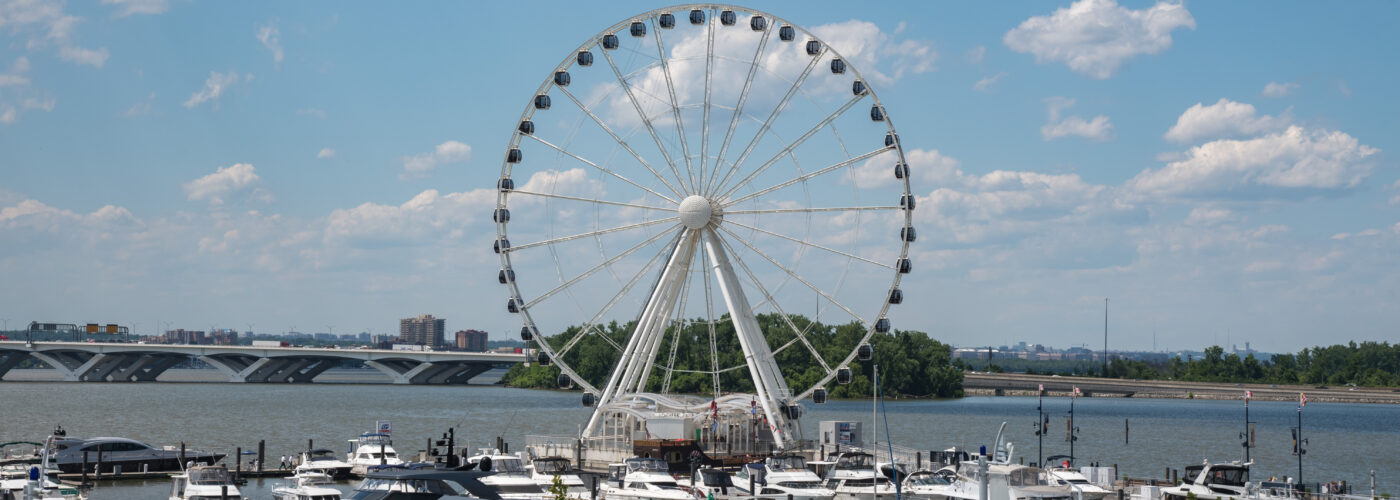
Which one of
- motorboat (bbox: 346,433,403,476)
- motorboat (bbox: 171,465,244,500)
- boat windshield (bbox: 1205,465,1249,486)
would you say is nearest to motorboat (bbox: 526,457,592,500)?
Result: motorboat (bbox: 346,433,403,476)

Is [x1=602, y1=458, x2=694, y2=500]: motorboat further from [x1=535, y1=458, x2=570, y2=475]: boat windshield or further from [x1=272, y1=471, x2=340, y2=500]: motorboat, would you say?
[x1=272, y1=471, x2=340, y2=500]: motorboat

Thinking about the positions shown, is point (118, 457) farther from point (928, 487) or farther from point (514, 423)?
point (514, 423)

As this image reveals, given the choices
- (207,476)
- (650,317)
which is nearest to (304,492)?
(207,476)

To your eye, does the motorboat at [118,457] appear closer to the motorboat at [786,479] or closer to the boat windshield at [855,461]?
the motorboat at [786,479]

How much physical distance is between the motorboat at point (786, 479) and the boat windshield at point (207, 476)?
766 inches

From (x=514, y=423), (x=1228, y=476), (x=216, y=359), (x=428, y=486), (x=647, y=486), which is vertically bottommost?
(x=514, y=423)

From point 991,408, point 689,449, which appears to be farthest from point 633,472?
point 991,408

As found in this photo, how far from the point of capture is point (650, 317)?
221ft

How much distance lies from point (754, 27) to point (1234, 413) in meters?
126

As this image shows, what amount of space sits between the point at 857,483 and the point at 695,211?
16.9 meters

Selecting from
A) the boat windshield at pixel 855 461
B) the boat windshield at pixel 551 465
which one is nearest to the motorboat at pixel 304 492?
the boat windshield at pixel 551 465

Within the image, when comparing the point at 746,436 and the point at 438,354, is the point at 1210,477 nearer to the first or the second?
the point at 746,436

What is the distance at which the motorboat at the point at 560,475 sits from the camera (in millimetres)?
52812

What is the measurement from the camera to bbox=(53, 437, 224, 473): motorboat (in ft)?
213
